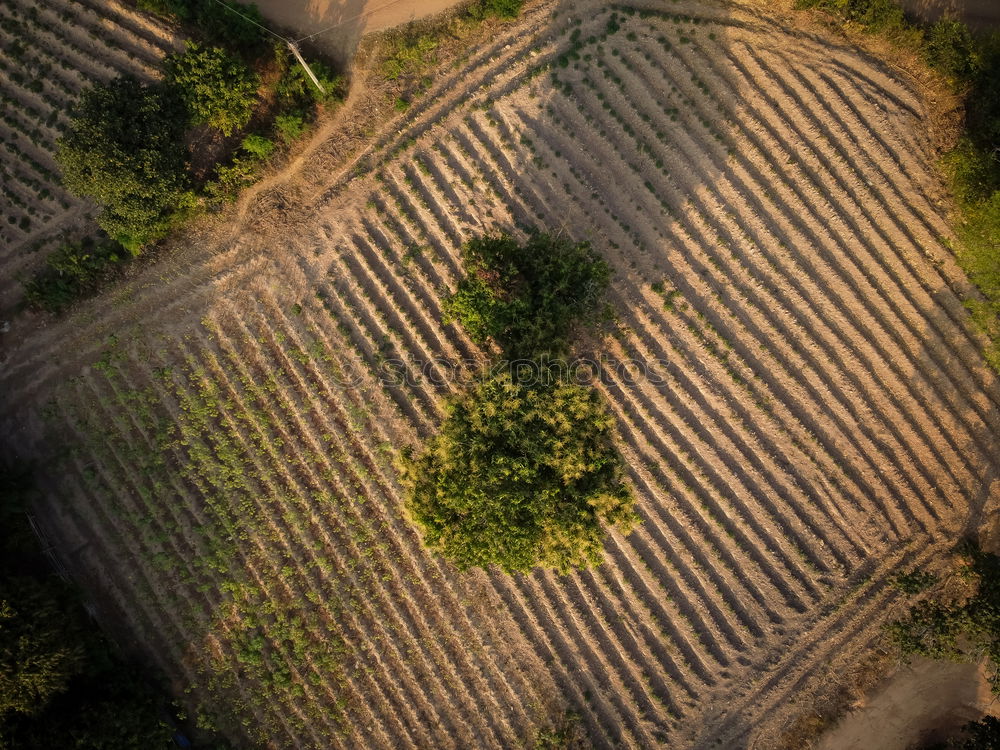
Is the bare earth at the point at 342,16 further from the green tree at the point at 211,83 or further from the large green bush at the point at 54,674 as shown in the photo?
the large green bush at the point at 54,674

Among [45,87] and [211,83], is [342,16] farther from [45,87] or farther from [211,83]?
[45,87]

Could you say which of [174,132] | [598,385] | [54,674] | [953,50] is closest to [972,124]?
[953,50]

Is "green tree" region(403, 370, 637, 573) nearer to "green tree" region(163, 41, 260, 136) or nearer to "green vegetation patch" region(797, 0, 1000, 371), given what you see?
"green tree" region(163, 41, 260, 136)

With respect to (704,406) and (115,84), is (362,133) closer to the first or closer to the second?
(115,84)

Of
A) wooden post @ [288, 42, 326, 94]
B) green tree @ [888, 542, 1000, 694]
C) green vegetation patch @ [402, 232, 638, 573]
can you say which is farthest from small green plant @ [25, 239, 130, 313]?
green tree @ [888, 542, 1000, 694]

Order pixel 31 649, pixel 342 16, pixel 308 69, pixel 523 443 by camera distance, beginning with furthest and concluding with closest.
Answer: pixel 342 16 < pixel 308 69 < pixel 31 649 < pixel 523 443

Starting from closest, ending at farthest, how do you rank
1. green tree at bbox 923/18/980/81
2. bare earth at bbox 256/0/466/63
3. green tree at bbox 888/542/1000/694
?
green tree at bbox 888/542/1000/694 → green tree at bbox 923/18/980/81 → bare earth at bbox 256/0/466/63

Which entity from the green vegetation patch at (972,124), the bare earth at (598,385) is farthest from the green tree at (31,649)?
the green vegetation patch at (972,124)

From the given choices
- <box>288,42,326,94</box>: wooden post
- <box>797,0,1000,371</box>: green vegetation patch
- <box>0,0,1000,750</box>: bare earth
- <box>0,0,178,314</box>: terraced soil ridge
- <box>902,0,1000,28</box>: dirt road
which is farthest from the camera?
<box>902,0,1000,28</box>: dirt road
